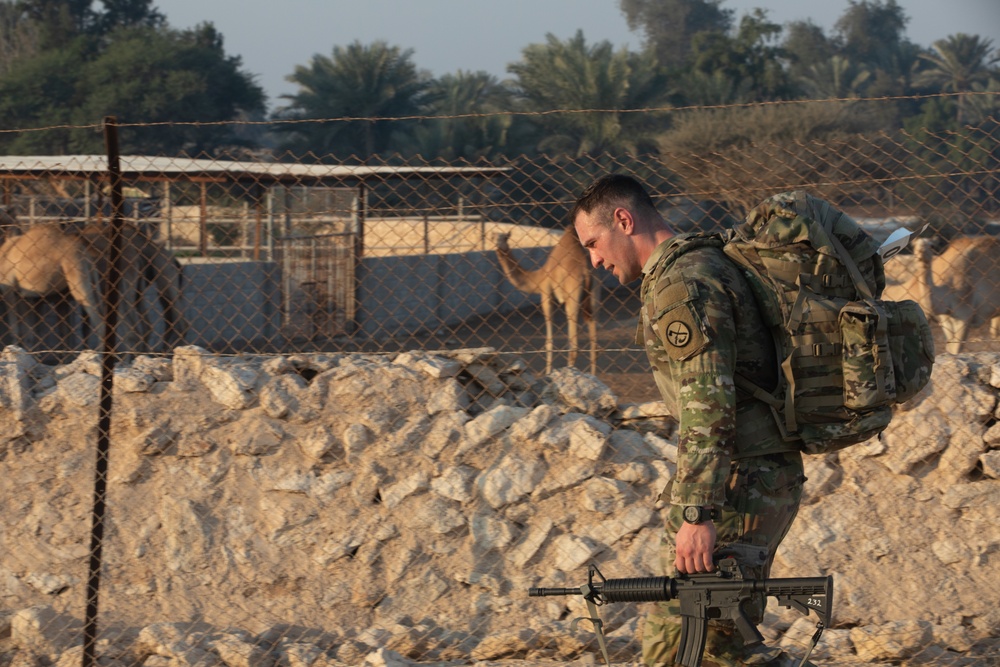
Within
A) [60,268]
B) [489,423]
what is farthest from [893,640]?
[60,268]

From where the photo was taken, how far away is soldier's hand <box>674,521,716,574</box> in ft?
8.59

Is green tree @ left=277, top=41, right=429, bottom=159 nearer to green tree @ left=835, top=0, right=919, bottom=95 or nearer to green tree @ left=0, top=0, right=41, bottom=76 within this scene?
green tree @ left=0, top=0, right=41, bottom=76

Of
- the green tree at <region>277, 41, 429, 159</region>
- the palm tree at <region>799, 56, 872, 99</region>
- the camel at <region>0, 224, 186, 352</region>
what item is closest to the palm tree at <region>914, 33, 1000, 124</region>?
the palm tree at <region>799, 56, 872, 99</region>

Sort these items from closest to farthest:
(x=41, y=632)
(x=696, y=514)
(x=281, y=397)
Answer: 1. (x=696, y=514)
2. (x=41, y=632)
3. (x=281, y=397)

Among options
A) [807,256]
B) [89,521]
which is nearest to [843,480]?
[807,256]

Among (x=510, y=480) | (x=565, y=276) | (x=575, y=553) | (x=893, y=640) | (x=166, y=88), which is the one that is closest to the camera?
(x=893, y=640)

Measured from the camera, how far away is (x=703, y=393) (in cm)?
261

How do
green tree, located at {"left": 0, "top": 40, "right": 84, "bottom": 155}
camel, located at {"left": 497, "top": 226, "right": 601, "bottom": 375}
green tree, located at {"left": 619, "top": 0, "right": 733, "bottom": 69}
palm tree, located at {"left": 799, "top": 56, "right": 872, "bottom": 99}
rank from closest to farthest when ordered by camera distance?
camel, located at {"left": 497, "top": 226, "right": 601, "bottom": 375} → green tree, located at {"left": 0, "top": 40, "right": 84, "bottom": 155} → palm tree, located at {"left": 799, "top": 56, "right": 872, "bottom": 99} → green tree, located at {"left": 619, "top": 0, "right": 733, "bottom": 69}

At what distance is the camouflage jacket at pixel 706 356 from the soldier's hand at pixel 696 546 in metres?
0.07

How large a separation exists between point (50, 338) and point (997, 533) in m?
8.63

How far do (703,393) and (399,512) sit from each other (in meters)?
2.91

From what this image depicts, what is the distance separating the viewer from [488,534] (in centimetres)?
515

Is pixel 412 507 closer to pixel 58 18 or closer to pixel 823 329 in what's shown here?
pixel 823 329

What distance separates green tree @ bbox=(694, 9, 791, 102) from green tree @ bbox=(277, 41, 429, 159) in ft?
32.0
